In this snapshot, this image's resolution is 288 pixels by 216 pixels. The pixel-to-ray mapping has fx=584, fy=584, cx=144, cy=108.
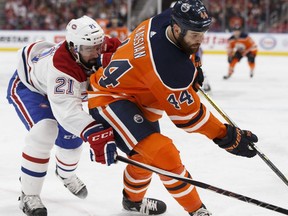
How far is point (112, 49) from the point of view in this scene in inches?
114

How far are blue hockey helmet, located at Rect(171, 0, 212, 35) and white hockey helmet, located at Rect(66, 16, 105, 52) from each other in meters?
0.49

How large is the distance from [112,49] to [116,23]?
7.40 metres

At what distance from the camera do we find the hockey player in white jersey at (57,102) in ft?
8.05

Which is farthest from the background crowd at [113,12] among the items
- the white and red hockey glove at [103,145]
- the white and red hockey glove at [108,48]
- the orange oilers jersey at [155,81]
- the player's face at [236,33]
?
the white and red hockey glove at [103,145]

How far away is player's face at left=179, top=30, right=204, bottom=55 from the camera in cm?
225

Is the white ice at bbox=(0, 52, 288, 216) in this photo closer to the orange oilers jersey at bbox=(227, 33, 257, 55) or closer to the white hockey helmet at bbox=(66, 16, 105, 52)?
the white hockey helmet at bbox=(66, 16, 105, 52)

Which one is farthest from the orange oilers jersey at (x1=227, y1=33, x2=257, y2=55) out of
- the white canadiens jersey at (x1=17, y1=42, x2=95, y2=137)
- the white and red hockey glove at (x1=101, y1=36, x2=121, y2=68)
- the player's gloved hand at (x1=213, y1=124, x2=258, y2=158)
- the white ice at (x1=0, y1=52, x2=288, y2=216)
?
the player's gloved hand at (x1=213, y1=124, x2=258, y2=158)

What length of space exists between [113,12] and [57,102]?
10.6 m

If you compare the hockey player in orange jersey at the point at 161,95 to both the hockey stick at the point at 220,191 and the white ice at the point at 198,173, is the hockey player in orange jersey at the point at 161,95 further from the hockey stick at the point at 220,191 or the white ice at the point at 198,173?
the white ice at the point at 198,173

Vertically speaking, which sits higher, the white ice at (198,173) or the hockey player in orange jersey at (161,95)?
the hockey player in orange jersey at (161,95)

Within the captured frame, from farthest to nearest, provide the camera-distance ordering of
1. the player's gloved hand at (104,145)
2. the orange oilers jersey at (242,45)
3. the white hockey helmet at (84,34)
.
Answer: the orange oilers jersey at (242,45), the white hockey helmet at (84,34), the player's gloved hand at (104,145)

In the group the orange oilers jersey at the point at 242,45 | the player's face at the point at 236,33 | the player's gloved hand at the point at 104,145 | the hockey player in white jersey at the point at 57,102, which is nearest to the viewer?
the player's gloved hand at the point at 104,145

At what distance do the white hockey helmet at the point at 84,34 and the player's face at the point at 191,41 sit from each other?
0.52 m

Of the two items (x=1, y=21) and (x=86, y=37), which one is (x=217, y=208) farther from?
(x=1, y=21)
